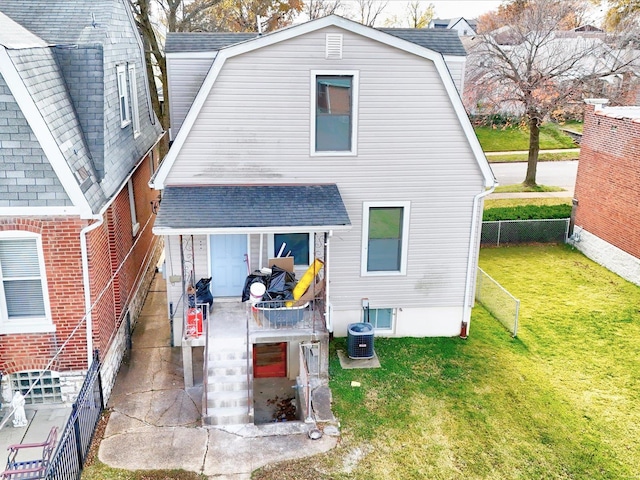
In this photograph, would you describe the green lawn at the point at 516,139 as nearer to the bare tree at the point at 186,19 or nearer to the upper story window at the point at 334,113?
the bare tree at the point at 186,19

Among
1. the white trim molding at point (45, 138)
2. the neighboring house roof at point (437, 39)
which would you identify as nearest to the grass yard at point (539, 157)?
the neighboring house roof at point (437, 39)

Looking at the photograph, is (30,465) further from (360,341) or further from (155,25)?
(155,25)

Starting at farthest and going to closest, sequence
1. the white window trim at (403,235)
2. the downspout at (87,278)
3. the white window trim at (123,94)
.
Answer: the white window trim at (123,94) → the white window trim at (403,235) → the downspout at (87,278)

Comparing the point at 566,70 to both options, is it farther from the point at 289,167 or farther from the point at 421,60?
the point at 289,167

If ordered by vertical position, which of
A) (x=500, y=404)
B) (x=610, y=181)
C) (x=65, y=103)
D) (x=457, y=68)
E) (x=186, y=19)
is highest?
(x=186, y=19)

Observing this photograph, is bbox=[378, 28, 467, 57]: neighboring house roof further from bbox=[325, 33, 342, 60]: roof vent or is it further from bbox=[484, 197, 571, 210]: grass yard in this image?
bbox=[484, 197, 571, 210]: grass yard

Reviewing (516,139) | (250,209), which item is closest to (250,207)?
(250,209)
